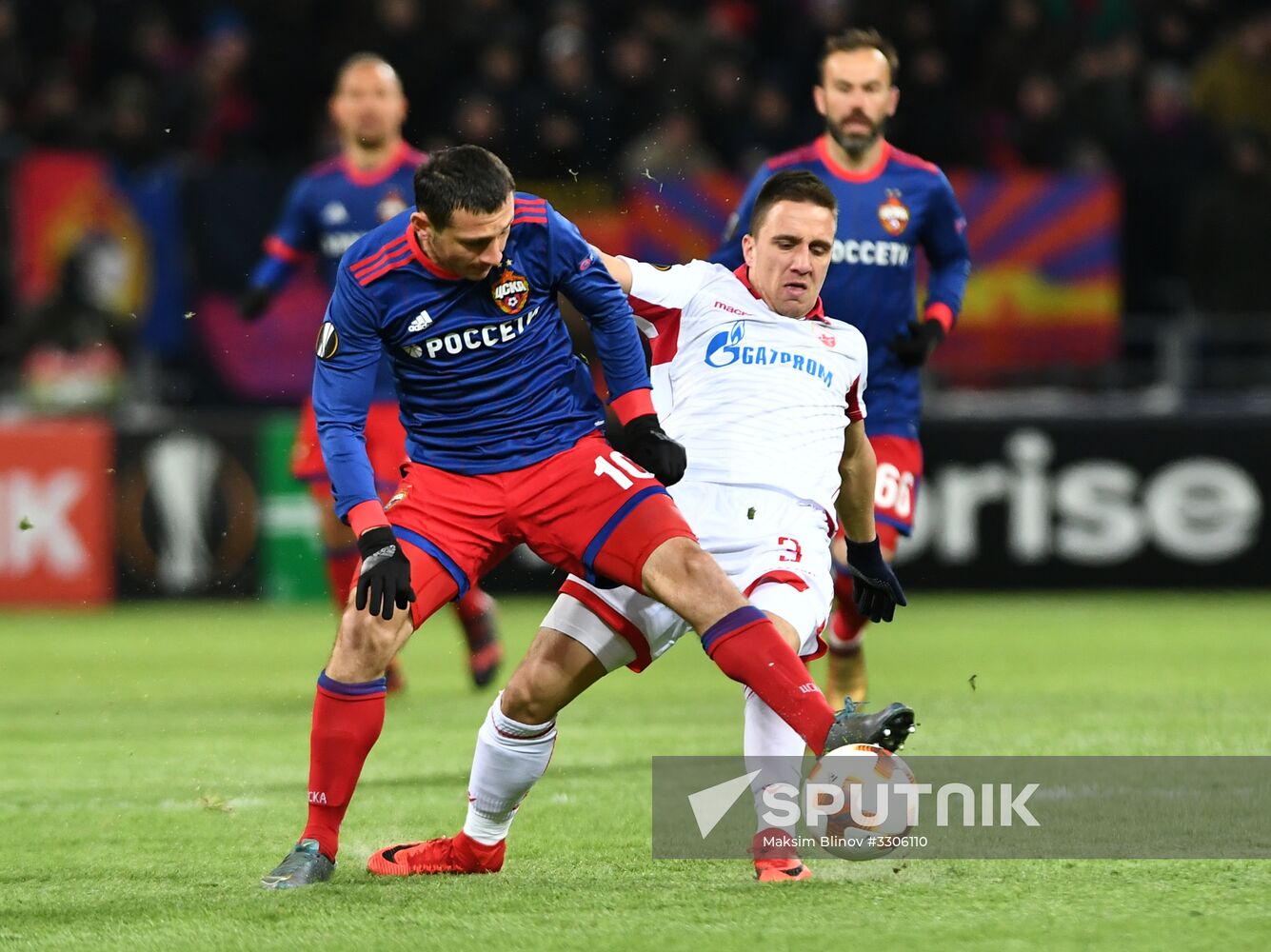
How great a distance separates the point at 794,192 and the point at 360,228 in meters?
3.94

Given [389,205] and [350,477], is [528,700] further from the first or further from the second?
[389,205]

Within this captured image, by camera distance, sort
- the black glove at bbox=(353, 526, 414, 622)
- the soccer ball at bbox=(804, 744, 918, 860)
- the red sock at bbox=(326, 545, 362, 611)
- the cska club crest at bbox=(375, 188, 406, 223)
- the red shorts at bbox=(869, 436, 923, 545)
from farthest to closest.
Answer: the red sock at bbox=(326, 545, 362, 611), the cska club crest at bbox=(375, 188, 406, 223), the red shorts at bbox=(869, 436, 923, 545), the black glove at bbox=(353, 526, 414, 622), the soccer ball at bbox=(804, 744, 918, 860)

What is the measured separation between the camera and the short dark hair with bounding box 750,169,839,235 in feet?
18.1

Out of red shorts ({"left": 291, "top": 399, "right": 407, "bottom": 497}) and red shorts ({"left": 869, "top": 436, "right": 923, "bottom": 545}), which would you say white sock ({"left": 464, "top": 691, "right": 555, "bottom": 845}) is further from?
red shorts ({"left": 291, "top": 399, "right": 407, "bottom": 497})

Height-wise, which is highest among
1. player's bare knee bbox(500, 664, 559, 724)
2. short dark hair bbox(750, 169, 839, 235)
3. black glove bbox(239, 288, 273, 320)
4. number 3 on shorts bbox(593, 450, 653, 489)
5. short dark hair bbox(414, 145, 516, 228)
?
black glove bbox(239, 288, 273, 320)

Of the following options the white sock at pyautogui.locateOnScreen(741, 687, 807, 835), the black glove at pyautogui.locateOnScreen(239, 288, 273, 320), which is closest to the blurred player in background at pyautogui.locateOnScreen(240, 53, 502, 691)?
the black glove at pyautogui.locateOnScreen(239, 288, 273, 320)

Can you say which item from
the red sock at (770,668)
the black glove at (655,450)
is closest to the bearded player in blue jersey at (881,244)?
the black glove at (655,450)

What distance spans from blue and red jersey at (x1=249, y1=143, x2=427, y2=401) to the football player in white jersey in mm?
3502

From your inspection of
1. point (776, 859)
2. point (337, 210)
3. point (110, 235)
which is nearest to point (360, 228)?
point (337, 210)

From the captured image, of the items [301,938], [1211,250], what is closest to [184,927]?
[301,938]

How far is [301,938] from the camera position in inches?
175

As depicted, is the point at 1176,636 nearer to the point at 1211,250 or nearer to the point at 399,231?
the point at 1211,250

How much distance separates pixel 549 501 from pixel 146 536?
8.37m

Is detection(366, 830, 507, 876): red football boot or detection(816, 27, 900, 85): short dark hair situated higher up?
detection(816, 27, 900, 85): short dark hair
